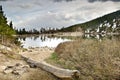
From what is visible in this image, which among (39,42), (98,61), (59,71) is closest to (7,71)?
(59,71)

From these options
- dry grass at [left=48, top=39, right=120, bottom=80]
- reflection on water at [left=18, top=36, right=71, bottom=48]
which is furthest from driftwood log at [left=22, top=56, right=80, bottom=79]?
reflection on water at [left=18, top=36, right=71, bottom=48]

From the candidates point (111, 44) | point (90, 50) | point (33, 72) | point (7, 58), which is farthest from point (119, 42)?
point (7, 58)

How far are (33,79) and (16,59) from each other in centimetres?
627

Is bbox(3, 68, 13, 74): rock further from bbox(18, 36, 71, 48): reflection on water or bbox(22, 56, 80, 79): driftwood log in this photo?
bbox(18, 36, 71, 48): reflection on water

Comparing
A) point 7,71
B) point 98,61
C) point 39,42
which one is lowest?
point 39,42

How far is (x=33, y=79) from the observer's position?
14977mm

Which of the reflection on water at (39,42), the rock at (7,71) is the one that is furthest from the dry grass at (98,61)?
the reflection on water at (39,42)

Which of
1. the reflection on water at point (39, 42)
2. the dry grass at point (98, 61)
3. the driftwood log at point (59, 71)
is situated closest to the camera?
the dry grass at point (98, 61)

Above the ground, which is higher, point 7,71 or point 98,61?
point 98,61

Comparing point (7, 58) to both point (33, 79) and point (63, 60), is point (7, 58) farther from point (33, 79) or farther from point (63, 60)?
point (33, 79)

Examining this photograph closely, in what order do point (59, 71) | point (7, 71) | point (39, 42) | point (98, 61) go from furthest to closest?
point (39, 42)
point (7, 71)
point (59, 71)
point (98, 61)

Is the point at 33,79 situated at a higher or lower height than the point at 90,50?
lower

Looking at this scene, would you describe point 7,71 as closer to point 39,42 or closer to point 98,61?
point 98,61

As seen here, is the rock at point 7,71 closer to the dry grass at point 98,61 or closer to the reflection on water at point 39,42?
the dry grass at point 98,61
